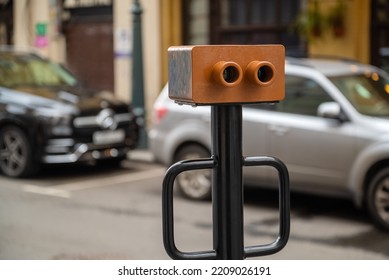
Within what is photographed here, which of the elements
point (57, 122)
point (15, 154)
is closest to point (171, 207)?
point (57, 122)

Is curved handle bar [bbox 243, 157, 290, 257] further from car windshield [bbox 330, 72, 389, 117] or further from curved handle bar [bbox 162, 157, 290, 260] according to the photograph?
car windshield [bbox 330, 72, 389, 117]

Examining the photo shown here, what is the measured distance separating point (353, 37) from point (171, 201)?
8.38 meters

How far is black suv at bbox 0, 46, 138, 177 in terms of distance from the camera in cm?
794

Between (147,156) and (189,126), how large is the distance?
264 cm

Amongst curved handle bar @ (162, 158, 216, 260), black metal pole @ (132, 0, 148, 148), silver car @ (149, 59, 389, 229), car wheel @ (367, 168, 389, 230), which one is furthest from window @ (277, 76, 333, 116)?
curved handle bar @ (162, 158, 216, 260)

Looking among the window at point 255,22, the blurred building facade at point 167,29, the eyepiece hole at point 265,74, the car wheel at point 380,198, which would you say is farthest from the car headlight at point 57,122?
the eyepiece hole at point 265,74

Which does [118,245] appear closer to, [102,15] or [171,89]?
[171,89]

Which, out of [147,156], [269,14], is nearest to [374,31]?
[269,14]

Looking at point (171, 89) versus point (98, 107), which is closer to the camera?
point (171, 89)

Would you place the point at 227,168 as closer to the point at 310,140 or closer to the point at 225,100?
the point at 225,100

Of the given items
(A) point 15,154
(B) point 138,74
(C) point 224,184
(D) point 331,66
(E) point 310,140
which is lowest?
(A) point 15,154

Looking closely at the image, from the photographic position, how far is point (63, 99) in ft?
27.2
